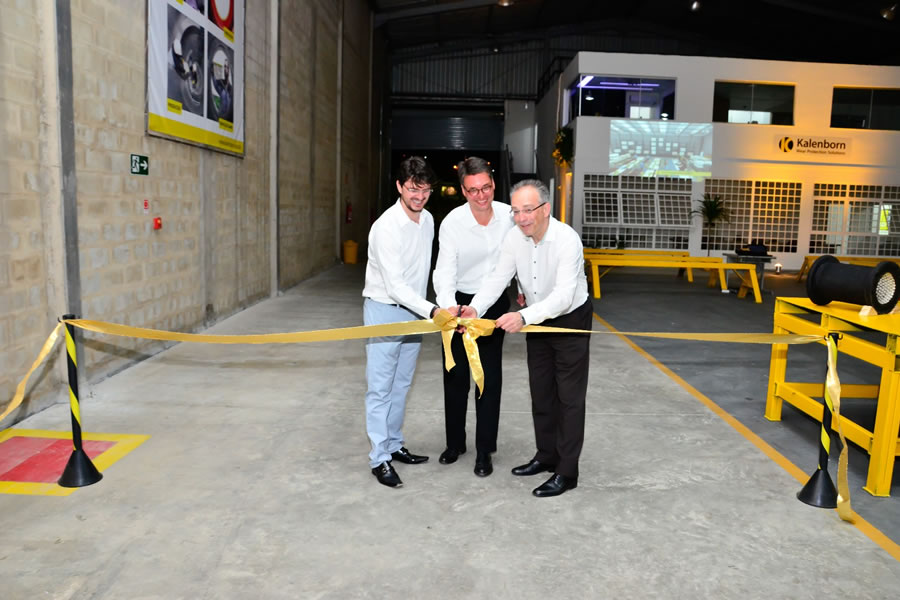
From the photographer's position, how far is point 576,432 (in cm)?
358

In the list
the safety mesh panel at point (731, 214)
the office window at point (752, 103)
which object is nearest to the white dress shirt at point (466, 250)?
the safety mesh panel at point (731, 214)

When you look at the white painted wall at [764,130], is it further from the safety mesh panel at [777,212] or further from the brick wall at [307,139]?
the brick wall at [307,139]

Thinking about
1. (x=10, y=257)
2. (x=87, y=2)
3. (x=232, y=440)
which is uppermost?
(x=87, y=2)

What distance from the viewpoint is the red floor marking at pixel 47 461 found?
12.1 ft

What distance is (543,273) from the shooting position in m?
3.55

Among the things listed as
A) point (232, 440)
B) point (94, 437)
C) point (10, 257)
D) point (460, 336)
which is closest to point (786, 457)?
point (460, 336)

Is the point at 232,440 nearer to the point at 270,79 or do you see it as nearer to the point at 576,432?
the point at 576,432

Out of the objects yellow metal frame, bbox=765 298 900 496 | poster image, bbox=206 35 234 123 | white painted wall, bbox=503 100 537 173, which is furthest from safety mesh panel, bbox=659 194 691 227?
yellow metal frame, bbox=765 298 900 496

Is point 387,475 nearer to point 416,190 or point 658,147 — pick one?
point 416,190

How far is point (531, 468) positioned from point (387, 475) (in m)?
0.78

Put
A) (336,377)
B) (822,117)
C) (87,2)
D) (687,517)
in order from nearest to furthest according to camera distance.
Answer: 1. (687,517)
2. (87,2)
3. (336,377)
4. (822,117)

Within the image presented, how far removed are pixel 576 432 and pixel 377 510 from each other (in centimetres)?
105

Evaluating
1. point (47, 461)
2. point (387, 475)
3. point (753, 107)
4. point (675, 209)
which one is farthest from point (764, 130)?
point (47, 461)

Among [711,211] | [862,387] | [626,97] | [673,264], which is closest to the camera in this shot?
[862,387]
